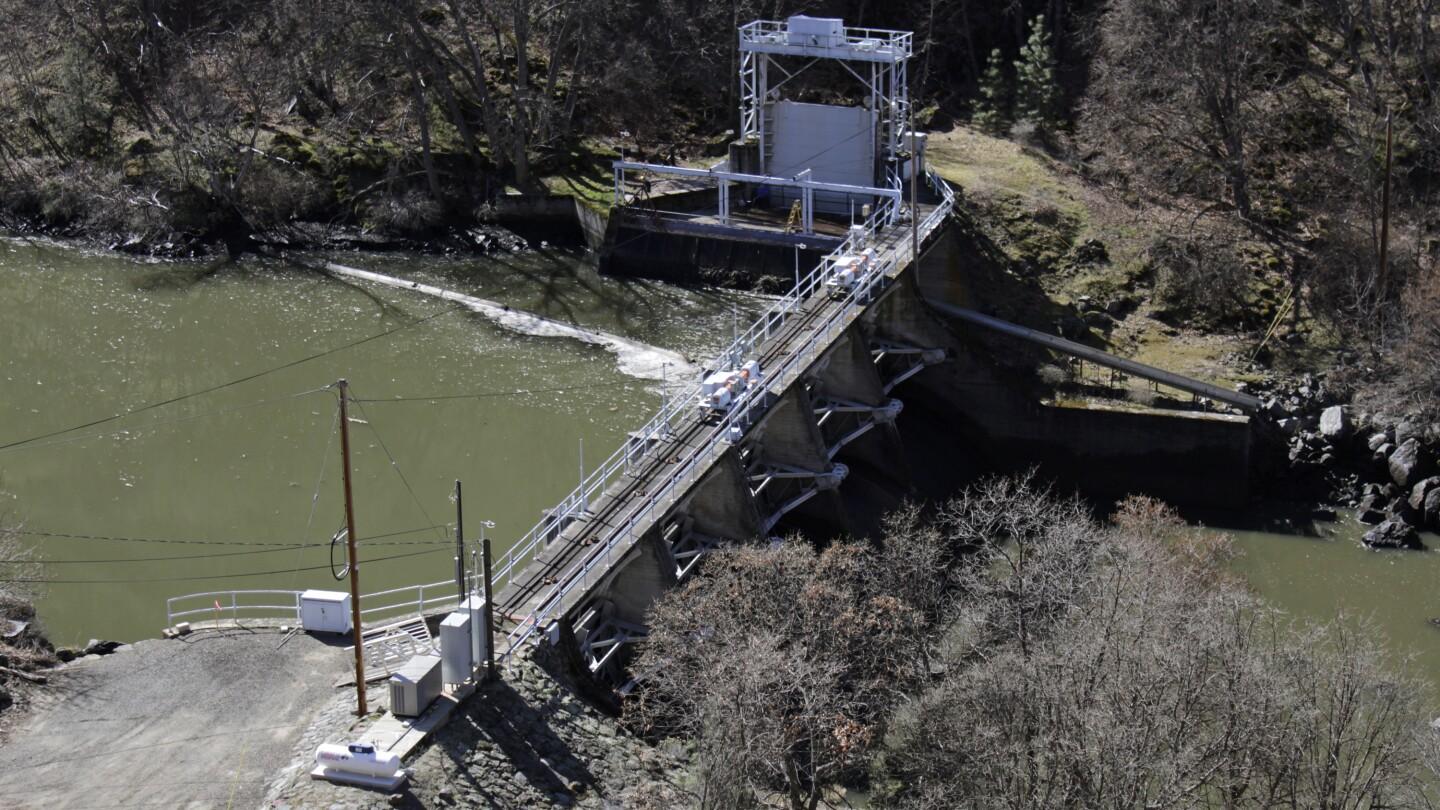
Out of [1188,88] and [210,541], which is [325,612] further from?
[1188,88]

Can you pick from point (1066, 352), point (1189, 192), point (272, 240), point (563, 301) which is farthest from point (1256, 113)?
point (272, 240)

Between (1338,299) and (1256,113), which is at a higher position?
(1256,113)

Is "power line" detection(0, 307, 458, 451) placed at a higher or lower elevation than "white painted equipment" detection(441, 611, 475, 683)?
lower

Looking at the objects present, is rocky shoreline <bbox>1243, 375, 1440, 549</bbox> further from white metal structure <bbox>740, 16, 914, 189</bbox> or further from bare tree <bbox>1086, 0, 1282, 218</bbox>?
white metal structure <bbox>740, 16, 914, 189</bbox>

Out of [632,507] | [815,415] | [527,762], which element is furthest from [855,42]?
[527,762]

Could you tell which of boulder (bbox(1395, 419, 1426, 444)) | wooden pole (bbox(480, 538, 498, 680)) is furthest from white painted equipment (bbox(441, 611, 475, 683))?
boulder (bbox(1395, 419, 1426, 444))

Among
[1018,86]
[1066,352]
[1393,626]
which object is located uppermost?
[1018,86]

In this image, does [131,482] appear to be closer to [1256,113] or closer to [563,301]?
[563,301]
